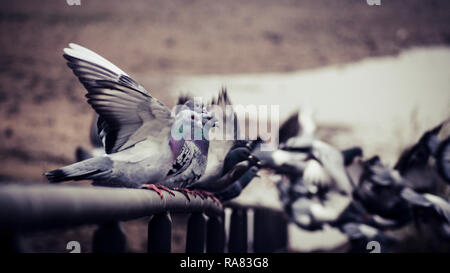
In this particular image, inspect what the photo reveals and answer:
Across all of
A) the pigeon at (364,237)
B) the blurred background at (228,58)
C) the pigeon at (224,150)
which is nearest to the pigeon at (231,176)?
the pigeon at (224,150)

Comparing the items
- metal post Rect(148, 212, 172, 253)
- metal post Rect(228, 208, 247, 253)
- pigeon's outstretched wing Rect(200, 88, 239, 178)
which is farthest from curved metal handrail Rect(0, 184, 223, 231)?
metal post Rect(228, 208, 247, 253)

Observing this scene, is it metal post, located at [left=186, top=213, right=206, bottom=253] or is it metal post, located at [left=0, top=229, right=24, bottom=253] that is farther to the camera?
metal post, located at [left=186, top=213, right=206, bottom=253]

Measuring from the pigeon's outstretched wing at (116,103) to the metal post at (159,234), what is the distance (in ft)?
1.28

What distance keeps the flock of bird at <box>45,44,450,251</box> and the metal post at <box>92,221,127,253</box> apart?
44 centimetres

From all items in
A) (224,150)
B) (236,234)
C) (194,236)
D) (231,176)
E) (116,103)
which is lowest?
(236,234)

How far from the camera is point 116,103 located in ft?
3.51

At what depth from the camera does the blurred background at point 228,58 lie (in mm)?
3857

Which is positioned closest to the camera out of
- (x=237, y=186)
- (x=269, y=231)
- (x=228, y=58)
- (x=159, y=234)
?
(x=159, y=234)

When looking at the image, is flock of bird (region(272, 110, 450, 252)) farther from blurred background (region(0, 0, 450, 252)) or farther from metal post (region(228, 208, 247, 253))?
blurred background (region(0, 0, 450, 252))

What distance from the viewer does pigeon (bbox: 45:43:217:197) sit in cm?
101

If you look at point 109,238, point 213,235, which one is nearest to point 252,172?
point 213,235

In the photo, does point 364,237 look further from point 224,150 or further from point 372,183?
point 224,150

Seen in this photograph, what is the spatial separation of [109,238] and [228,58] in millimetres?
3710
